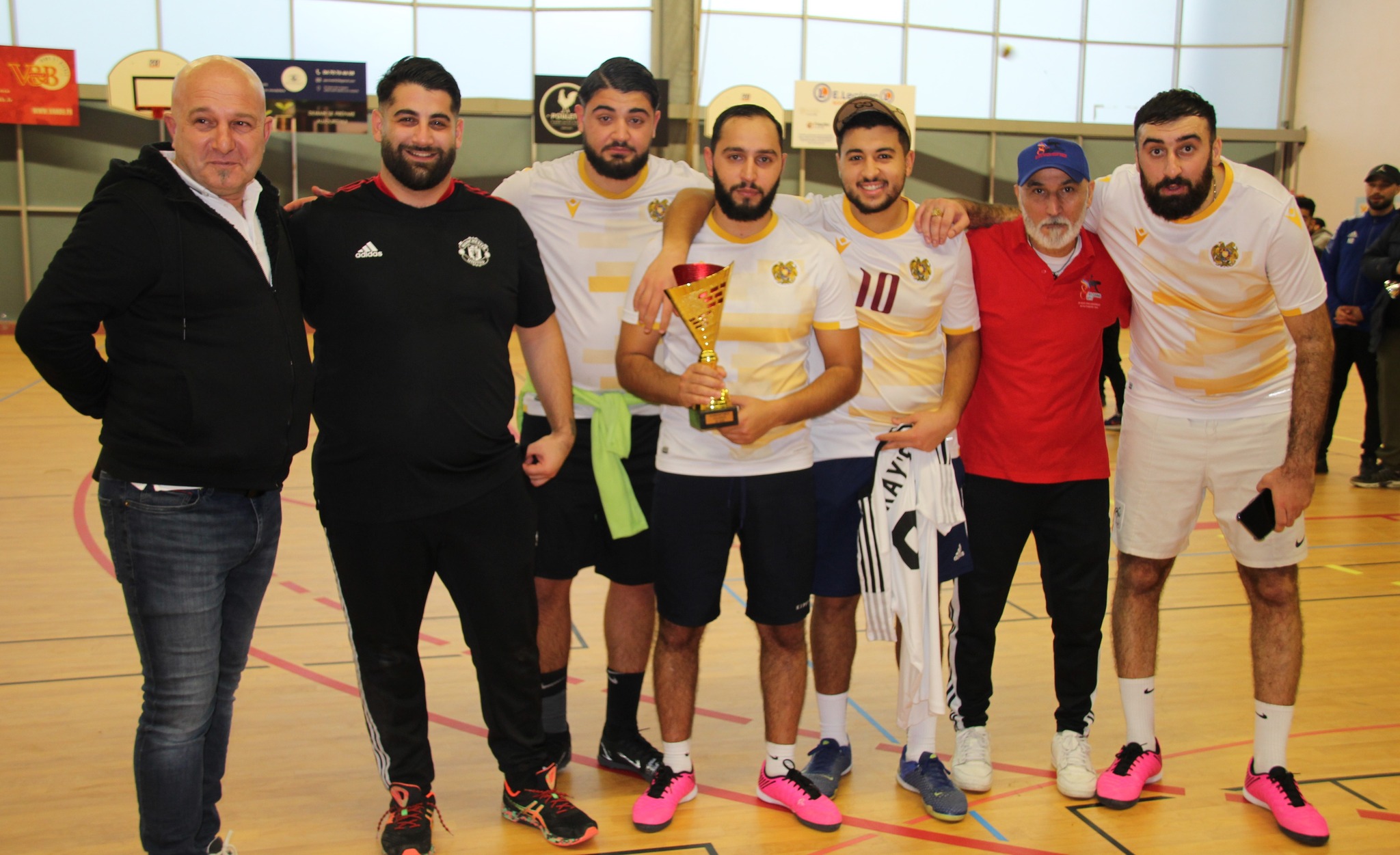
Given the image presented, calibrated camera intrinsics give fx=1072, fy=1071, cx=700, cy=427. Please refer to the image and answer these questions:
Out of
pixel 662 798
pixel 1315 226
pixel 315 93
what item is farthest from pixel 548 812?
pixel 315 93

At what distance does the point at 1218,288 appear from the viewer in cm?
327

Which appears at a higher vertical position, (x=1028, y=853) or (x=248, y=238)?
(x=248, y=238)

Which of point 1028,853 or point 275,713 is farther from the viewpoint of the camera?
point 275,713

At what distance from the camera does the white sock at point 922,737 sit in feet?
11.3

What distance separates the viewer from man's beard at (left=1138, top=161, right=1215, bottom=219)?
10.5 ft

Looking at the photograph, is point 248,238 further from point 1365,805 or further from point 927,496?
point 1365,805

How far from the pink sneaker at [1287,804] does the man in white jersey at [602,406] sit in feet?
6.21

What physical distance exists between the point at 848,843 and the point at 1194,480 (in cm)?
156

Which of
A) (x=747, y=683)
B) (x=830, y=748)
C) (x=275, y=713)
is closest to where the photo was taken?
(x=830, y=748)

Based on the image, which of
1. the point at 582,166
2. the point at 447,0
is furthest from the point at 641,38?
the point at 582,166

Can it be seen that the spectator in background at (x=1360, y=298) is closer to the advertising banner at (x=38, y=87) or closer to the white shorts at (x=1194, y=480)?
the white shorts at (x=1194, y=480)

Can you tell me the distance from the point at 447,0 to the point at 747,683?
1633 cm

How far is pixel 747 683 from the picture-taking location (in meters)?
4.34

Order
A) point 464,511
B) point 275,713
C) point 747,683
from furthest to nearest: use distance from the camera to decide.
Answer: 1. point 747,683
2. point 275,713
3. point 464,511
